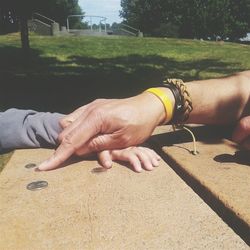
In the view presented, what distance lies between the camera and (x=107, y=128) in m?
2.02

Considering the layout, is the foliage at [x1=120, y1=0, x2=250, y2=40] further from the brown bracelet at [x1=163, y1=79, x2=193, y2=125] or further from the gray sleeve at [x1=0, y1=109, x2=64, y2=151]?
the gray sleeve at [x1=0, y1=109, x2=64, y2=151]

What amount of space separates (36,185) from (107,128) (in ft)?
1.45

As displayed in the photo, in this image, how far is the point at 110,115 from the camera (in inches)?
78.7

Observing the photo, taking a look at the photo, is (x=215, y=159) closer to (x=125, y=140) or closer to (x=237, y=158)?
(x=237, y=158)

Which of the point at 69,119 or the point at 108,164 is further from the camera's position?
→ the point at 69,119

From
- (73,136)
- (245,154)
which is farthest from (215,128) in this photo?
(73,136)

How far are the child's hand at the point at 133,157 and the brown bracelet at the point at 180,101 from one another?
13.4 inches

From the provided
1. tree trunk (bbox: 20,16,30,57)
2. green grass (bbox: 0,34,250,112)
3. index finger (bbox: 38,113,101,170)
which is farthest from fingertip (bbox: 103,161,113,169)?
tree trunk (bbox: 20,16,30,57)

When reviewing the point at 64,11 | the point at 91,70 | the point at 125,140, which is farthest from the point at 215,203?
the point at 64,11

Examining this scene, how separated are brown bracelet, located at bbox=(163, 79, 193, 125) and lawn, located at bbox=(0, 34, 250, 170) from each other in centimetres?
417

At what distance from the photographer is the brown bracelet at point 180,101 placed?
2.25m

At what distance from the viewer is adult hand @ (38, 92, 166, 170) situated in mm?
1983

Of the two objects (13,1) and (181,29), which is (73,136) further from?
(181,29)

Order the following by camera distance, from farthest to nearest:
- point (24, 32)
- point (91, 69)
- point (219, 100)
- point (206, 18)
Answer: point (206, 18) < point (24, 32) < point (91, 69) < point (219, 100)
